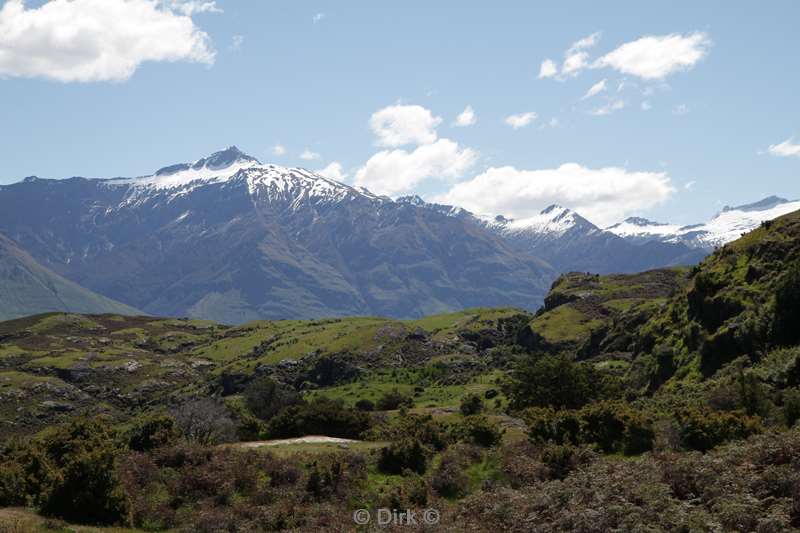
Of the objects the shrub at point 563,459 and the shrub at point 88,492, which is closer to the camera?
the shrub at point 88,492

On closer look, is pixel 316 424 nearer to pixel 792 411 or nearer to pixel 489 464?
pixel 489 464

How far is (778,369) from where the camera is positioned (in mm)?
57125

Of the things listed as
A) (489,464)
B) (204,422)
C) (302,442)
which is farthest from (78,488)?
(204,422)

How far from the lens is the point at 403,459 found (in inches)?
1693

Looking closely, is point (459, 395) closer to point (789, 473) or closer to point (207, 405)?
point (207, 405)

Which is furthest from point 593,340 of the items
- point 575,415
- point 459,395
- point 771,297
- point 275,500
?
point 275,500

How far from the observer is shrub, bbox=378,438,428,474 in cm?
4294

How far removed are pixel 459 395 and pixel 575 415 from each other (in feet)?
316

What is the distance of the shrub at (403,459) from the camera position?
42.9 meters

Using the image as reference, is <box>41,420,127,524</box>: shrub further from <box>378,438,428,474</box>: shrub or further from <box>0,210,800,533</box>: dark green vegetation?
<box>378,438,428,474</box>: shrub

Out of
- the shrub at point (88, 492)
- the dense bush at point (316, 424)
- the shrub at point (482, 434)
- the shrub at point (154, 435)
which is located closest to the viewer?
the shrub at point (88, 492)

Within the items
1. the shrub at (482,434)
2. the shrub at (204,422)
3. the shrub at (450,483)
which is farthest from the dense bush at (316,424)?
the shrub at (450,483)

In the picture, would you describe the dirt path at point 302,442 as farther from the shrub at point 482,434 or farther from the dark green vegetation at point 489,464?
the shrub at point 482,434

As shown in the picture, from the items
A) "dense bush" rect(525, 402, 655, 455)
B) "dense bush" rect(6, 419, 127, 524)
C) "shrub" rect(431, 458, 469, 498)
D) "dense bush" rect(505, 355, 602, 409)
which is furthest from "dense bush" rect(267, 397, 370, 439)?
"dense bush" rect(6, 419, 127, 524)
